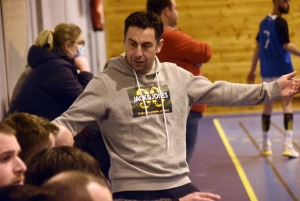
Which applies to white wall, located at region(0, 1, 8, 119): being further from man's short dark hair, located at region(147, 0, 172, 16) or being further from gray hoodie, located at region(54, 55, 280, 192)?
gray hoodie, located at region(54, 55, 280, 192)

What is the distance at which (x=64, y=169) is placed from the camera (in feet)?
4.64

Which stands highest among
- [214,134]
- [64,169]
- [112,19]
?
[64,169]

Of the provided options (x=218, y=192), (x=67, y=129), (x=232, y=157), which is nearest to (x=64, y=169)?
(x=67, y=129)

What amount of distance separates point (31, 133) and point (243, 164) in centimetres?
432

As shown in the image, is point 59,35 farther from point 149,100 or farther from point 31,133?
point 31,133

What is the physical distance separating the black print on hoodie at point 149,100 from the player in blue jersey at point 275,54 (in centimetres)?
387

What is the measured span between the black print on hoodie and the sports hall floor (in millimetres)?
2346

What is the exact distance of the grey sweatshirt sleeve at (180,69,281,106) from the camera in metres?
2.83

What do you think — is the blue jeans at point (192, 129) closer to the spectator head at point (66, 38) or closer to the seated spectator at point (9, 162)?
the spectator head at point (66, 38)

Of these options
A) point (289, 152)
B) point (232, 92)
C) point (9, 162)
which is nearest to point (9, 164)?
point (9, 162)

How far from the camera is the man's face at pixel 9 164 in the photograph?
65.2 inches

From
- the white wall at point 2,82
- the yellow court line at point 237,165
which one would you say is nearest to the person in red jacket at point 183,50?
the yellow court line at point 237,165

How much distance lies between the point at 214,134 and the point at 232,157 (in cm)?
150

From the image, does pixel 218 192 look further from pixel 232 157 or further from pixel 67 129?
pixel 67 129
